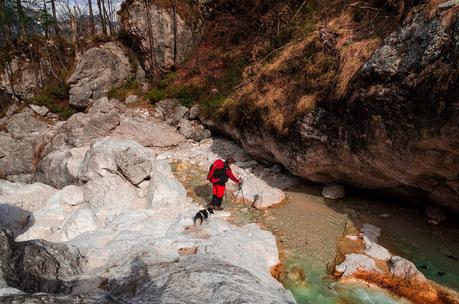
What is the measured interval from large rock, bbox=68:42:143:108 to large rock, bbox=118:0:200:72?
6.70 ft

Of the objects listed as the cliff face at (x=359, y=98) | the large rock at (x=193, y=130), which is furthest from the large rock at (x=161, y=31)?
the cliff face at (x=359, y=98)

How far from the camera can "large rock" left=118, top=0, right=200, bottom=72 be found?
66.9 ft

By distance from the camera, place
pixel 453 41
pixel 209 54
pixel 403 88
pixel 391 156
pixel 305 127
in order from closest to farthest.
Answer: pixel 453 41 → pixel 403 88 → pixel 391 156 → pixel 305 127 → pixel 209 54

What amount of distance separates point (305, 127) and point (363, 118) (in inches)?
77.7

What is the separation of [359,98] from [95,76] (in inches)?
712

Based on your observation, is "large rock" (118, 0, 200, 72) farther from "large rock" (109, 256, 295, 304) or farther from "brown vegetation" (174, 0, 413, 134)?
"large rock" (109, 256, 295, 304)

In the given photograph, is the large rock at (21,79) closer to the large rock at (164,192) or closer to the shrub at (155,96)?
the shrub at (155,96)

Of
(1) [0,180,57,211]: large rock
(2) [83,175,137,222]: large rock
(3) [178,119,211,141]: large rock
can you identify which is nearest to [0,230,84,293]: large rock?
(2) [83,175,137,222]: large rock

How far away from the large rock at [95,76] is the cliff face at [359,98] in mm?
10466

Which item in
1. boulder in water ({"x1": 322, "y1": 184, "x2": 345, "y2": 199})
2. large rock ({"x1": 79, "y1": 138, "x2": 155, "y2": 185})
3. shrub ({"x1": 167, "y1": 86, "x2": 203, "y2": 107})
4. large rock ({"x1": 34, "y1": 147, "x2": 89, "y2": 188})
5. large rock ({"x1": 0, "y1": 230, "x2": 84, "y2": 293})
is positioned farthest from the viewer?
shrub ({"x1": 167, "y1": 86, "x2": 203, "y2": 107})

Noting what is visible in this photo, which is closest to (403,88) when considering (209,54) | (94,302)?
(94,302)

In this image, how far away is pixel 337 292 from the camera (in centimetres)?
608

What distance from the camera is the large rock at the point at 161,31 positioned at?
20406 mm

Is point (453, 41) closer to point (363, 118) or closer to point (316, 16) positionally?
point (363, 118)
